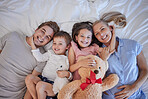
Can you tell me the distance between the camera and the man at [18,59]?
3.34 ft

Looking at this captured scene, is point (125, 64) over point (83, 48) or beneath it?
beneath

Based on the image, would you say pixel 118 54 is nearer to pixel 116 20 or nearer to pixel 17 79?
pixel 116 20

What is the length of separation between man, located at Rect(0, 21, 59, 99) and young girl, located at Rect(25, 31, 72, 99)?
0.08 meters

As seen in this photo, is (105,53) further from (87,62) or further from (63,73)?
(63,73)

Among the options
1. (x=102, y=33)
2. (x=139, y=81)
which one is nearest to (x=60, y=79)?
(x=102, y=33)

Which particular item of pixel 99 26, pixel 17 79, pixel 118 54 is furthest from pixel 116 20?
pixel 17 79

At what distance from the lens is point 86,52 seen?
107cm

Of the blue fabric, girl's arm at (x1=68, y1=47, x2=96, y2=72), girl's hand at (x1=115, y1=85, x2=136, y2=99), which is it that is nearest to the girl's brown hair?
girl's arm at (x1=68, y1=47, x2=96, y2=72)

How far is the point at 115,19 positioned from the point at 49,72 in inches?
33.2

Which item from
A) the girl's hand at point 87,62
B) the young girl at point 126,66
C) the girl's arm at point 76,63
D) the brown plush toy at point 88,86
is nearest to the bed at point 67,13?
the young girl at point 126,66

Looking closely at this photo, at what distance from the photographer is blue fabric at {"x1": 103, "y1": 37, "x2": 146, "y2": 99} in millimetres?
1010

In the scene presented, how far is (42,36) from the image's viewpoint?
1.14 m

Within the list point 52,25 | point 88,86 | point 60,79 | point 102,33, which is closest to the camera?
point 88,86

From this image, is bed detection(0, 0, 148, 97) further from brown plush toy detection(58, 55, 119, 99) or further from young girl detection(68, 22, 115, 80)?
brown plush toy detection(58, 55, 119, 99)
